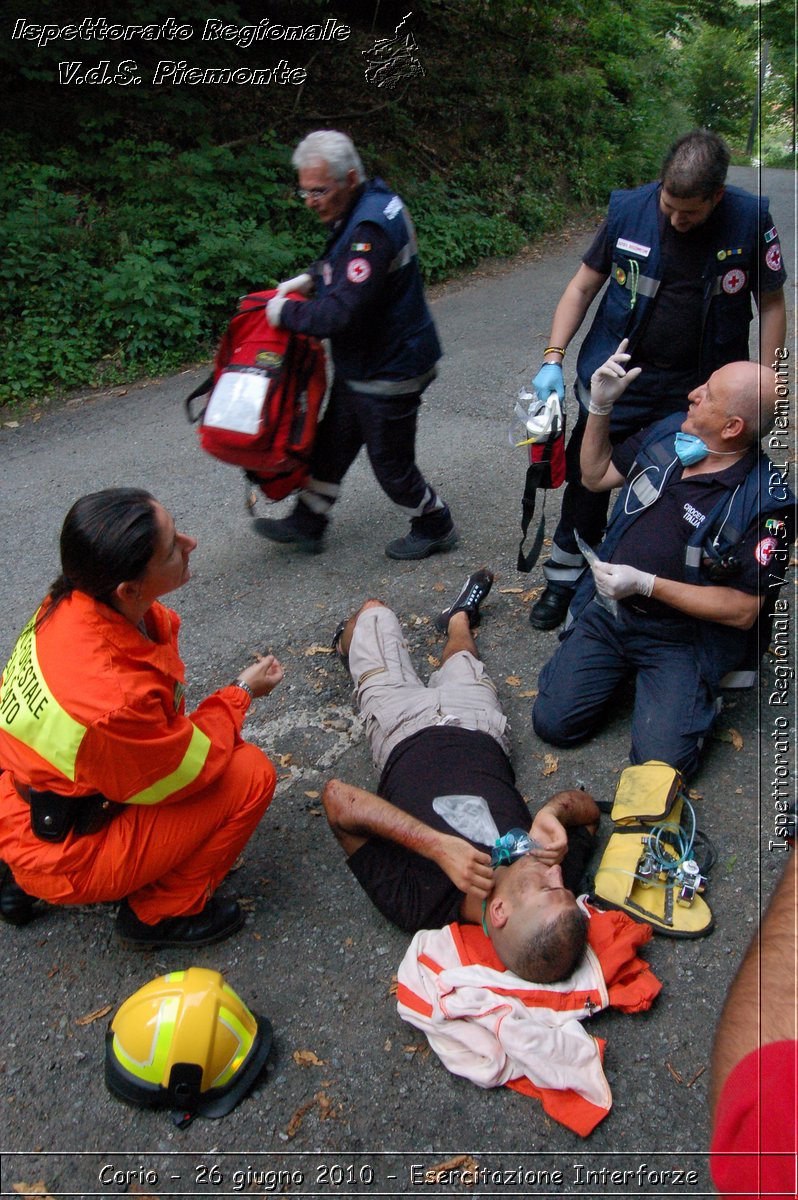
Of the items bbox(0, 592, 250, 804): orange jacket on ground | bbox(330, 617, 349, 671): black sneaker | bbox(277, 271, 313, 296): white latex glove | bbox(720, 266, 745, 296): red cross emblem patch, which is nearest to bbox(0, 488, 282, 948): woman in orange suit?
bbox(0, 592, 250, 804): orange jacket on ground

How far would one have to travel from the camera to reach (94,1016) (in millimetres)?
2631

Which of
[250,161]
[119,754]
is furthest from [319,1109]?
[250,161]

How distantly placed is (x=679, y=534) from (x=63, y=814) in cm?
234

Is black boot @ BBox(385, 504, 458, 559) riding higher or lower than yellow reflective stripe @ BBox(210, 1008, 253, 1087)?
higher

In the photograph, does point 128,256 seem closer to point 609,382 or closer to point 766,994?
point 609,382

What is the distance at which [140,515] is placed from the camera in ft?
7.71

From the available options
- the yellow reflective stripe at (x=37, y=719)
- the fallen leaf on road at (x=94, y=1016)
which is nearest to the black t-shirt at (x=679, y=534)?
the yellow reflective stripe at (x=37, y=719)

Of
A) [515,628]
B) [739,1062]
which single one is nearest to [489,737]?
[515,628]

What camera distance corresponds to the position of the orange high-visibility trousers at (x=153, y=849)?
249cm

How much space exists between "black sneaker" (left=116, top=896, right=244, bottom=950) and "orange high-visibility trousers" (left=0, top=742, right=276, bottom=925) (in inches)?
1.7

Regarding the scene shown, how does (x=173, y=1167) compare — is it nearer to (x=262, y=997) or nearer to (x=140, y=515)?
(x=262, y=997)

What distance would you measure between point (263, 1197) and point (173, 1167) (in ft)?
0.82

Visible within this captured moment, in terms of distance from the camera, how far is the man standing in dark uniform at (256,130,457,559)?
12.9ft

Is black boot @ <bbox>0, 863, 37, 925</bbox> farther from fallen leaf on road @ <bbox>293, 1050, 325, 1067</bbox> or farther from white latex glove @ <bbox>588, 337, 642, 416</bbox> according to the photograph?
white latex glove @ <bbox>588, 337, 642, 416</bbox>
